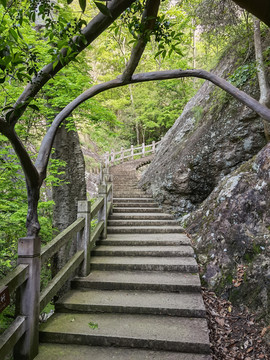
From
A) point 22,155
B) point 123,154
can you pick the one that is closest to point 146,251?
point 22,155

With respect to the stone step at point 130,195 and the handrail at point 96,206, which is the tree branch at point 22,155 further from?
the stone step at point 130,195

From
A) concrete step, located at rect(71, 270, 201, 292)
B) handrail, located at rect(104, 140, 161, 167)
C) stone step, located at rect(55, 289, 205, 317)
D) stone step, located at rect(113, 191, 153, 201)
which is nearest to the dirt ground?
stone step, located at rect(55, 289, 205, 317)

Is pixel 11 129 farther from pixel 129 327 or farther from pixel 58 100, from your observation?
pixel 58 100

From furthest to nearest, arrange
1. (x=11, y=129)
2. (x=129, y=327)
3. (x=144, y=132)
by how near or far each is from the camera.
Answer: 1. (x=144, y=132)
2. (x=129, y=327)
3. (x=11, y=129)

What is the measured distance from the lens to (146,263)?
461 centimetres

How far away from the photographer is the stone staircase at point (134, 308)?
282 centimetres

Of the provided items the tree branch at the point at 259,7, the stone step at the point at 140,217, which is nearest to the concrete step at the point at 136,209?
the stone step at the point at 140,217

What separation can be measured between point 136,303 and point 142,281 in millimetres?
550

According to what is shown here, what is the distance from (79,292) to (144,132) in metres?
20.8

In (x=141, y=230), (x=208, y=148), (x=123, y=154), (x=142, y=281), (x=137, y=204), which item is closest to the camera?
(x=142, y=281)

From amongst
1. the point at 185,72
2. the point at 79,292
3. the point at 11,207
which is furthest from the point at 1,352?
the point at 185,72

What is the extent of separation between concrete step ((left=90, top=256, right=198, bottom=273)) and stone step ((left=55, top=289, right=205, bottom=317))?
0.65 metres

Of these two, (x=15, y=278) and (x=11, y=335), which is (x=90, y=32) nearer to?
(x=15, y=278)

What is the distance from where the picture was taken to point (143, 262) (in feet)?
15.4
